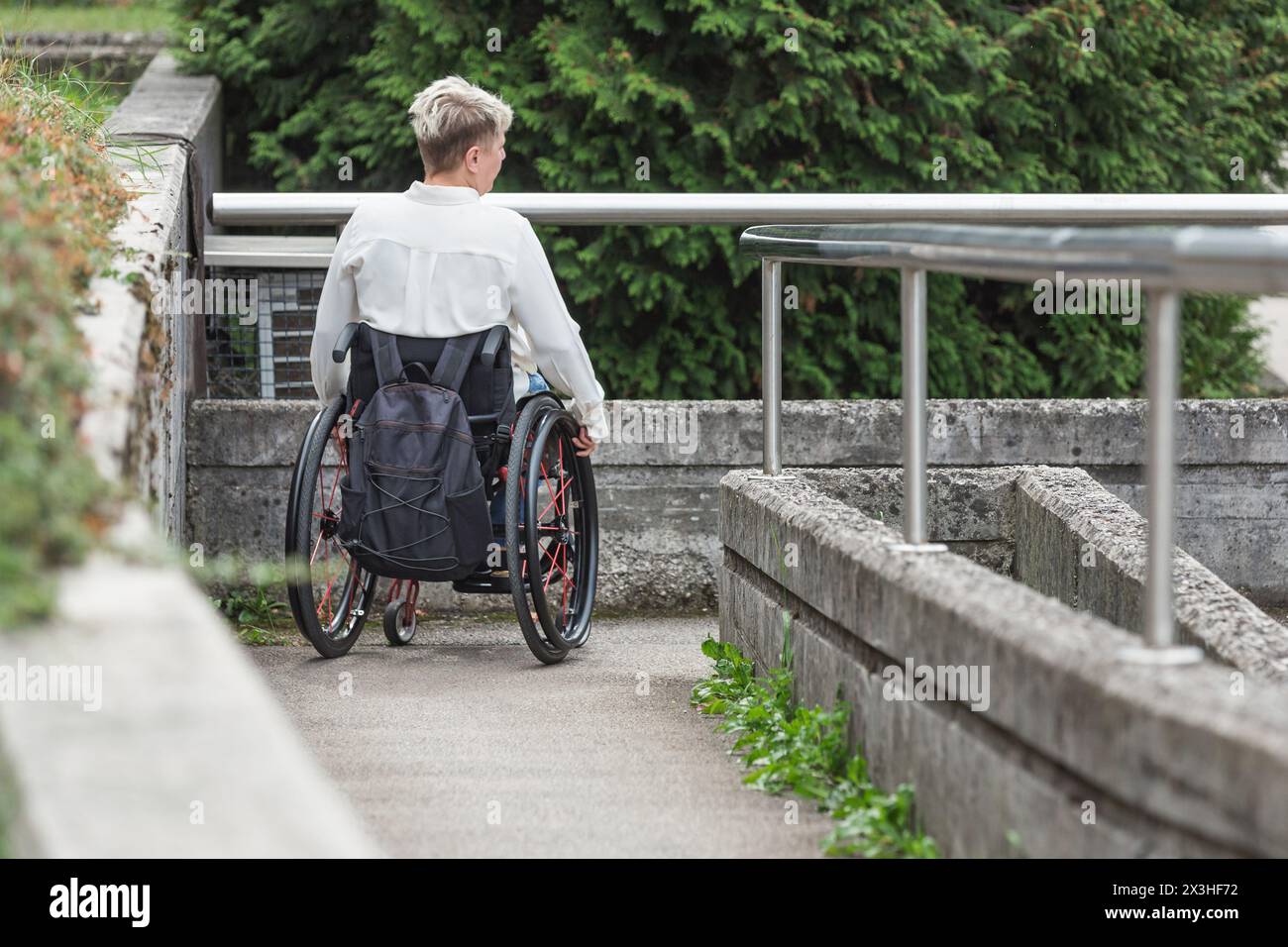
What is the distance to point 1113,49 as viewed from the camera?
676cm

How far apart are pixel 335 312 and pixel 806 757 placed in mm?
1728

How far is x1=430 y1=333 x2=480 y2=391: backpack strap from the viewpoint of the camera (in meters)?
4.07

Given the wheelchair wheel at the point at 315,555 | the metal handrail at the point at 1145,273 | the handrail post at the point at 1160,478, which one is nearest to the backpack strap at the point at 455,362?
the wheelchair wheel at the point at 315,555

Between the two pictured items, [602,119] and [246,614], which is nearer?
[246,614]

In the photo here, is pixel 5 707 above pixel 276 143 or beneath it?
beneath

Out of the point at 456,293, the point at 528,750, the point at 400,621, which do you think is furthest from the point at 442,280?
the point at 528,750

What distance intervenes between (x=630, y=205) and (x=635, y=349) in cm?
150

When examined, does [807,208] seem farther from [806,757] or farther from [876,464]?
[806,757]

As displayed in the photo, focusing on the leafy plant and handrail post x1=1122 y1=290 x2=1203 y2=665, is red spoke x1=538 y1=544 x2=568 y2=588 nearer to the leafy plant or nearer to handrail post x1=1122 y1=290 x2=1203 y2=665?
the leafy plant

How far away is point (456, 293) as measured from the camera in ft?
13.5

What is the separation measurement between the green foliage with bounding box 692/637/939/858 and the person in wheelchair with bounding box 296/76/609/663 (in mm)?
541
